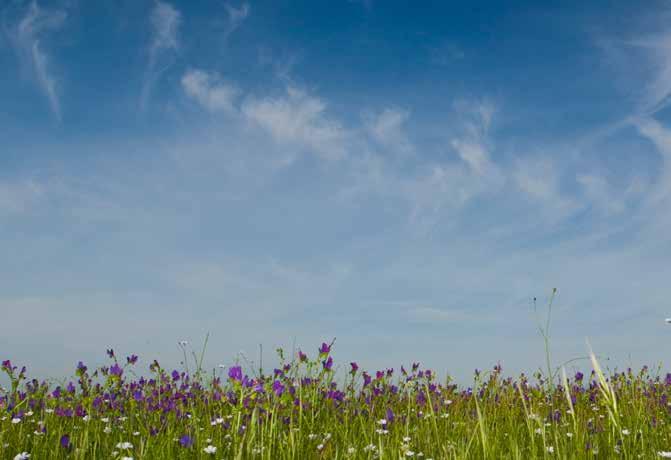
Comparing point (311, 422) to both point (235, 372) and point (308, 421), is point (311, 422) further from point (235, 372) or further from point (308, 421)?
point (235, 372)

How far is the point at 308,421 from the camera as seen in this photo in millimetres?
5691

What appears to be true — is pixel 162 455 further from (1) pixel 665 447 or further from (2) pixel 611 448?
(1) pixel 665 447

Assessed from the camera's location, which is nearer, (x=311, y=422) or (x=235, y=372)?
(x=235, y=372)

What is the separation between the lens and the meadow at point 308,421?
→ 4.27 metres

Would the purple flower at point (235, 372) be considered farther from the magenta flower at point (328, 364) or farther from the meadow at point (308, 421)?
the magenta flower at point (328, 364)

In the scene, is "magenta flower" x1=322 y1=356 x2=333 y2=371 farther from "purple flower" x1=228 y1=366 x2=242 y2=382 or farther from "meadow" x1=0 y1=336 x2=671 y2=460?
"purple flower" x1=228 y1=366 x2=242 y2=382

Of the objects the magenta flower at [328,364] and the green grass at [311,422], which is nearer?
the green grass at [311,422]

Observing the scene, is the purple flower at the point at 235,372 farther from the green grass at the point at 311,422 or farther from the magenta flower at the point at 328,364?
the magenta flower at the point at 328,364

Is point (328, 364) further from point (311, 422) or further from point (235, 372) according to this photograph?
point (235, 372)

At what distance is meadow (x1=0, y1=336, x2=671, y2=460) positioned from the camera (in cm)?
427

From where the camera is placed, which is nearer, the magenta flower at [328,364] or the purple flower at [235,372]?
the purple flower at [235,372]

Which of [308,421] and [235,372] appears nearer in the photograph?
[235,372]

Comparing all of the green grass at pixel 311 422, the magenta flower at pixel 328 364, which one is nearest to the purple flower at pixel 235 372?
the green grass at pixel 311 422

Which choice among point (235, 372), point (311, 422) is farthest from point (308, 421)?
point (235, 372)
